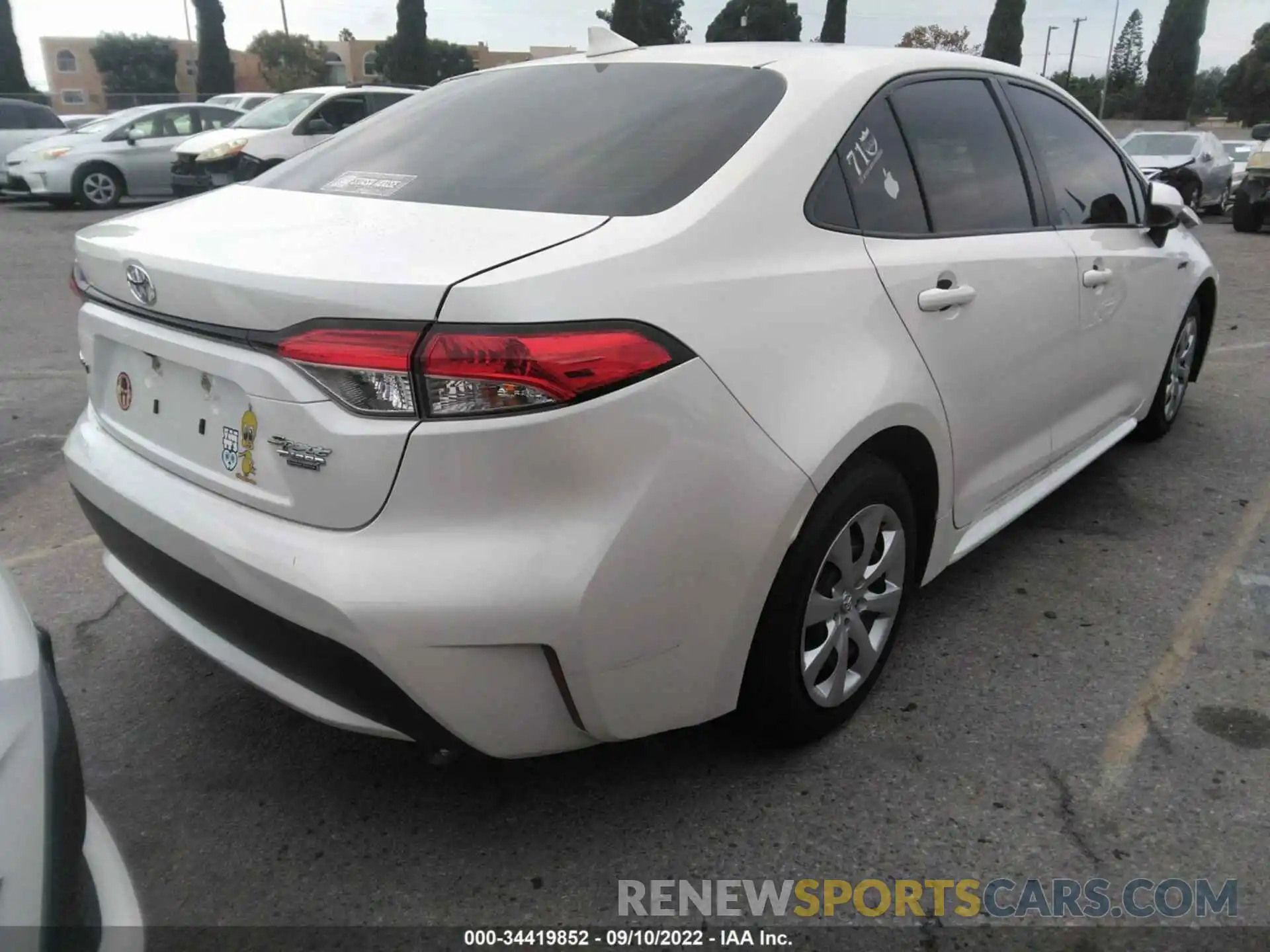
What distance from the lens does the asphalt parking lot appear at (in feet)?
6.99

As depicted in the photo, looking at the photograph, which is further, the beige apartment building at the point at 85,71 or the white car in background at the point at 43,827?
the beige apartment building at the point at 85,71

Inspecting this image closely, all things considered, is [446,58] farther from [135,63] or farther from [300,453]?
[300,453]

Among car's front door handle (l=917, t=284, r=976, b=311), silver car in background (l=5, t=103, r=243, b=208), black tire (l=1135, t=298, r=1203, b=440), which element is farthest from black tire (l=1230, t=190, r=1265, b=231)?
silver car in background (l=5, t=103, r=243, b=208)

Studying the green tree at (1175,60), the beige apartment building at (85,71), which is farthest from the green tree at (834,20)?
the beige apartment building at (85,71)

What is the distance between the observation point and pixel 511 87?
2760mm

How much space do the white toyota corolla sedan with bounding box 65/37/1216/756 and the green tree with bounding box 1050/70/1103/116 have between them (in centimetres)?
5442

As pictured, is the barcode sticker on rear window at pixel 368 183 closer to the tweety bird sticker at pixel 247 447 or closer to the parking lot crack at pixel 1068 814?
the tweety bird sticker at pixel 247 447

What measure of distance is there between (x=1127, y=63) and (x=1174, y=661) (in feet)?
271

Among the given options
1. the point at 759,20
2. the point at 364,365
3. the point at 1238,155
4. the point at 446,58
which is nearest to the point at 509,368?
the point at 364,365

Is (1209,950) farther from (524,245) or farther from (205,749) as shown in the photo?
(205,749)

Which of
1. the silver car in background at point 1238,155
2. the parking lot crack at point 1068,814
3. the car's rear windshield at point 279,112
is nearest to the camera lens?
the parking lot crack at point 1068,814

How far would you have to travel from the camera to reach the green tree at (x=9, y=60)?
91.8ft

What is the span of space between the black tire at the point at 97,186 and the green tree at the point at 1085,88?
47.3 meters

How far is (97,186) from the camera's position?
14.2 metres
